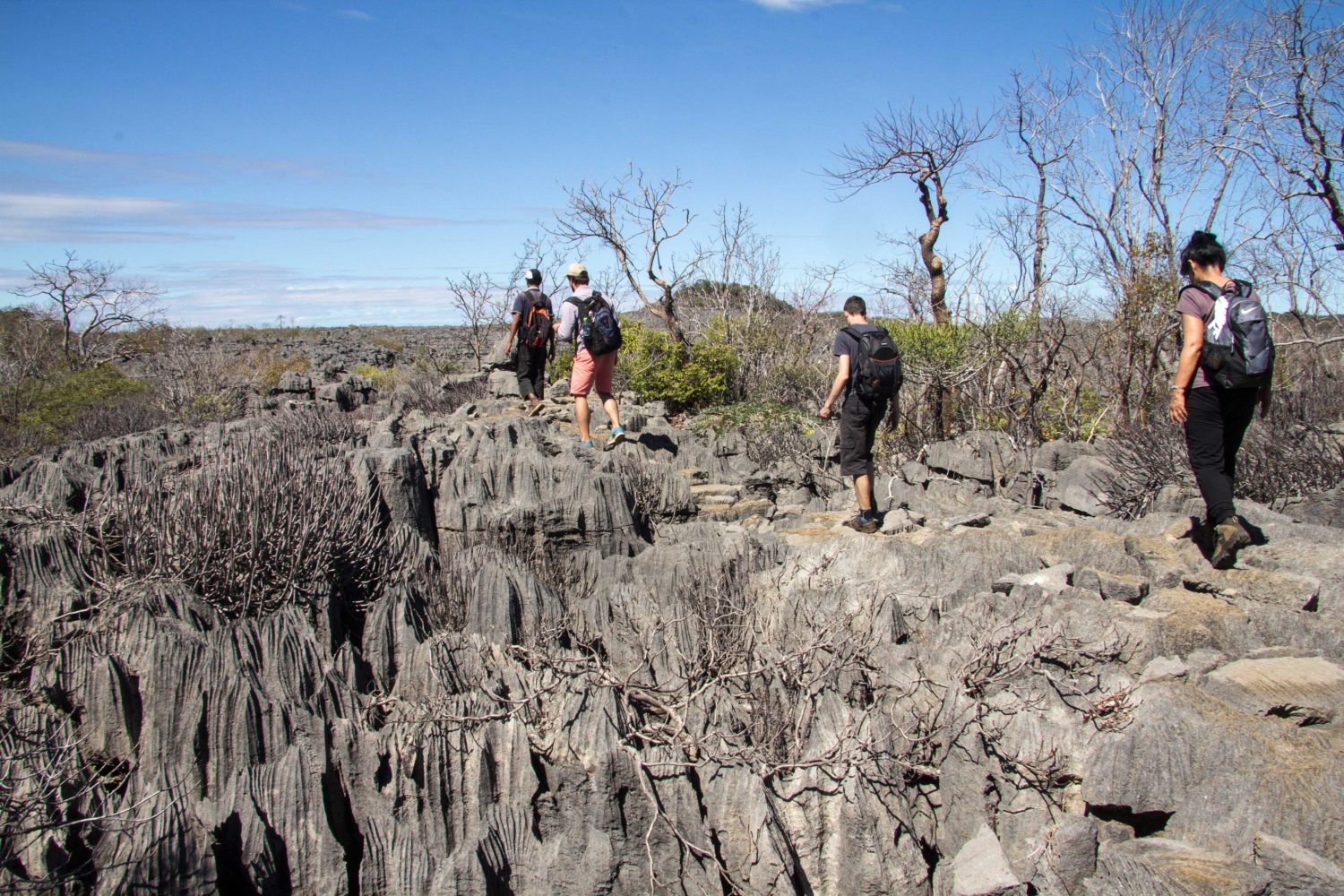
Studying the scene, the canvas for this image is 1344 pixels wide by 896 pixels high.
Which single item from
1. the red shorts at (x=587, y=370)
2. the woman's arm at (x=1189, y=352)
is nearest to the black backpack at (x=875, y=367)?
the woman's arm at (x=1189, y=352)

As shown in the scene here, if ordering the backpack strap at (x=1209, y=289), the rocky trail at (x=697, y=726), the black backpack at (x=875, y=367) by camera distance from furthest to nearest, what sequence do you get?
the black backpack at (x=875, y=367) → the backpack strap at (x=1209, y=289) → the rocky trail at (x=697, y=726)

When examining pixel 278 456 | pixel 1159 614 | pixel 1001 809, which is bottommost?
pixel 1001 809

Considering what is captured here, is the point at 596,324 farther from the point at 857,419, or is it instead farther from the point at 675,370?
the point at 675,370

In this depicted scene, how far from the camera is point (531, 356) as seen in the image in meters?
10.2

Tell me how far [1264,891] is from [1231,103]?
46.4 feet

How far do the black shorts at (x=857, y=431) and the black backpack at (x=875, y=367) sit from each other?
8 centimetres

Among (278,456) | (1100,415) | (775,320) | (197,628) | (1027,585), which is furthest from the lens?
(775,320)

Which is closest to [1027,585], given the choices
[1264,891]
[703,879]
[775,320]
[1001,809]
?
[1001,809]

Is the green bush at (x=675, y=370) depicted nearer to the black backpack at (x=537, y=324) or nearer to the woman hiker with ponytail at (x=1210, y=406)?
the black backpack at (x=537, y=324)

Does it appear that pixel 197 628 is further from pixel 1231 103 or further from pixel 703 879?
pixel 1231 103

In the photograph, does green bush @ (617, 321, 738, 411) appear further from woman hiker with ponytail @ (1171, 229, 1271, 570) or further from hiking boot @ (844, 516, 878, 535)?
woman hiker with ponytail @ (1171, 229, 1271, 570)

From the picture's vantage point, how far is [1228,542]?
4.27m

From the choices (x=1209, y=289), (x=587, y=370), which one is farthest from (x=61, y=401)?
(x=1209, y=289)

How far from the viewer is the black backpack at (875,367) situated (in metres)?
5.79
